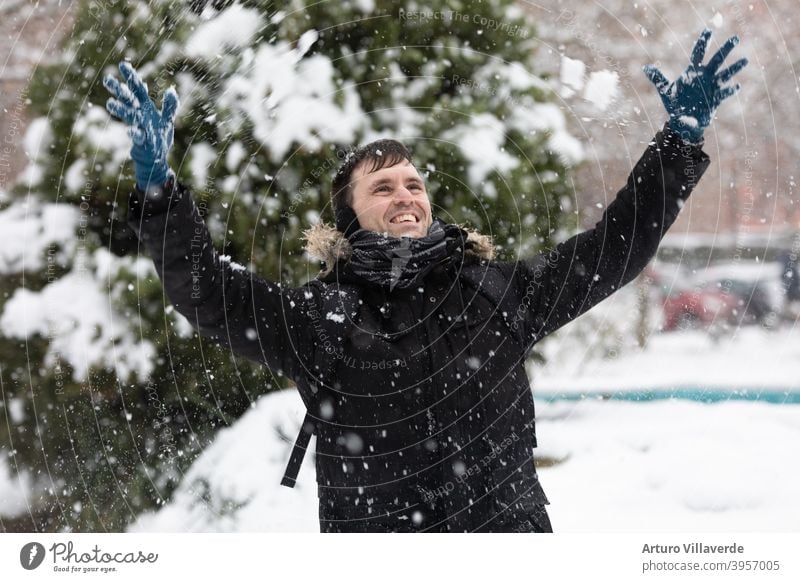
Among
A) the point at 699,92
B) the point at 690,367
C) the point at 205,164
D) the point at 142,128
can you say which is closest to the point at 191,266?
the point at 142,128

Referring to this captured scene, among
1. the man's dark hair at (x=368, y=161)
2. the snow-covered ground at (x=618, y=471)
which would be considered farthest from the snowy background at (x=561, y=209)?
the man's dark hair at (x=368, y=161)

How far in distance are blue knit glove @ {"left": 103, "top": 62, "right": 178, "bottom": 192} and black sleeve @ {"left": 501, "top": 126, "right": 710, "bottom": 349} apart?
755 millimetres

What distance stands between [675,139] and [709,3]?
83 centimetres

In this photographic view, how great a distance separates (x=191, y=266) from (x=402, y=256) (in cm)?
43

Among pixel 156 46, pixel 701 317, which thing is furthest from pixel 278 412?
pixel 701 317

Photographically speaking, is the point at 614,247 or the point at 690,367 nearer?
the point at 614,247

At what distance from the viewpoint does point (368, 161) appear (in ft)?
5.48

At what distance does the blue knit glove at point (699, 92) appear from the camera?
1.55 meters

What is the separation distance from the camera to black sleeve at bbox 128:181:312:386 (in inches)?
53.3

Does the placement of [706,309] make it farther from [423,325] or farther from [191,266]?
[191,266]

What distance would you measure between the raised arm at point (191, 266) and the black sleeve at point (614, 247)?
1.60ft

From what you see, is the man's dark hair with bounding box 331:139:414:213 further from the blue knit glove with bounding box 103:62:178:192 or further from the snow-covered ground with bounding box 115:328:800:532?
the snow-covered ground with bounding box 115:328:800:532

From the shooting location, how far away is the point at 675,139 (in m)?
1.55

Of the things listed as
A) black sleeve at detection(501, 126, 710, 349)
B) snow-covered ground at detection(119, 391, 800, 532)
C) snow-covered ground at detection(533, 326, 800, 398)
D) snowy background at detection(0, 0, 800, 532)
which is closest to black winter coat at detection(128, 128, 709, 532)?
black sleeve at detection(501, 126, 710, 349)
